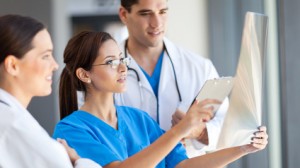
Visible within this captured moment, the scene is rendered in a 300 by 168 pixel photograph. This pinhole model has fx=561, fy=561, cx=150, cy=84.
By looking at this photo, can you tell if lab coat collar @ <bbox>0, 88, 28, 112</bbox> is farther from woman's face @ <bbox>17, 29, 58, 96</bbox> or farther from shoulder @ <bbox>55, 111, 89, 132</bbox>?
shoulder @ <bbox>55, 111, 89, 132</bbox>

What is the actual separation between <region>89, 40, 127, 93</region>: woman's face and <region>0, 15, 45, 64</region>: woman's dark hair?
1.58 ft

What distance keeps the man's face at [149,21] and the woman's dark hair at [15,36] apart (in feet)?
3.17

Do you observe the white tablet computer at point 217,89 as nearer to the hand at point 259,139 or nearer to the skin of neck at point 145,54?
the hand at point 259,139

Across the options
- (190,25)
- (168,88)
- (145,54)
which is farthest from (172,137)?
(190,25)

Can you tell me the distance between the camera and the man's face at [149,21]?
2.27 metres

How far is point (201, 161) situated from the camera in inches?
73.5

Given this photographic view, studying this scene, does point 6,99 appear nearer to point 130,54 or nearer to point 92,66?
point 92,66

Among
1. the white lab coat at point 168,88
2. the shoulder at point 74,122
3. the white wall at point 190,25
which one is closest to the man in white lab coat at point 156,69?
the white lab coat at point 168,88

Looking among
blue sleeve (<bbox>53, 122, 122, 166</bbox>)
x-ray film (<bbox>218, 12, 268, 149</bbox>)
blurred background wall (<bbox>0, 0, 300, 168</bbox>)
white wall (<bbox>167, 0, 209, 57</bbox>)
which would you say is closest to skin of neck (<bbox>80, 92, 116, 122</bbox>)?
blue sleeve (<bbox>53, 122, 122, 166</bbox>)

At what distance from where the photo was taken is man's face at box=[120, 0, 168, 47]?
227 cm

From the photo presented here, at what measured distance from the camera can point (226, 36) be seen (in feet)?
11.9

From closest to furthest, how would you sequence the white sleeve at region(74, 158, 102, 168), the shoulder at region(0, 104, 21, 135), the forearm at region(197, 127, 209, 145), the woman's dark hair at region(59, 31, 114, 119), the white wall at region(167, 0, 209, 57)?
the shoulder at region(0, 104, 21, 135) < the white sleeve at region(74, 158, 102, 168) < the woman's dark hair at region(59, 31, 114, 119) < the forearm at region(197, 127, 209, 145) < the white wall at region(167, 0, 209, 57)

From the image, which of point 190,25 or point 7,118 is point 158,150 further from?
point 190,25

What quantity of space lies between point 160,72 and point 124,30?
2320mm
